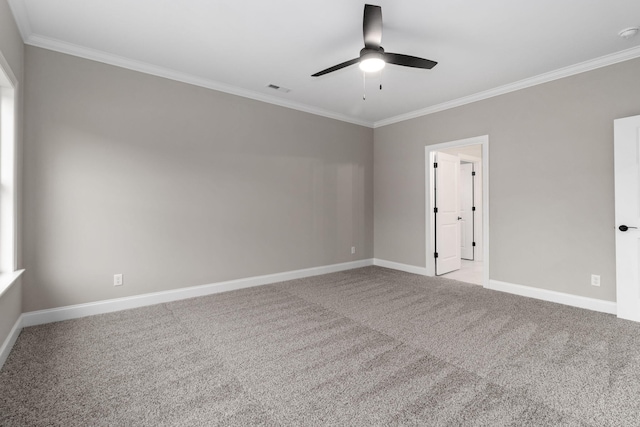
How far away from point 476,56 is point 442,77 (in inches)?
Answer: 21.6

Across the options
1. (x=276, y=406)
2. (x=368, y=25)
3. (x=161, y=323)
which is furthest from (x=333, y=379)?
(x=368, y=25)

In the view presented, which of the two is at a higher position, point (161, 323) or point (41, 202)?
point (41, 202)

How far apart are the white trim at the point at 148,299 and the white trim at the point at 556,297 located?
8.79 ft

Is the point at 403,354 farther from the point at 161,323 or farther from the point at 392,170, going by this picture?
the point at 392,170

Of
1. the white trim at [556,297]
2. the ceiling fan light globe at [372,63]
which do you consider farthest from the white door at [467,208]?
the ceiling fan light globe at [372,63]

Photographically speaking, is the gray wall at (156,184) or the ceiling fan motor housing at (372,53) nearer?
the ceiling fan motor housing at (372,53)

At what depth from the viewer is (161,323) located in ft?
9.94

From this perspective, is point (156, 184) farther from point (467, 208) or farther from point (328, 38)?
point (467, 208)

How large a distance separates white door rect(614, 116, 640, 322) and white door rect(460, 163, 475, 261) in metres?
3.56

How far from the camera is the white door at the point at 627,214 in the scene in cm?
306

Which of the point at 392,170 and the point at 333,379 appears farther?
the point at 392,170

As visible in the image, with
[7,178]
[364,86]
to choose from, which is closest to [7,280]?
[7,178]

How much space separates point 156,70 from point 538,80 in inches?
180

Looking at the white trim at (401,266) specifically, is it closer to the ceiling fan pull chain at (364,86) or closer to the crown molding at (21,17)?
the ceiling fan pull chain at (364,86)
